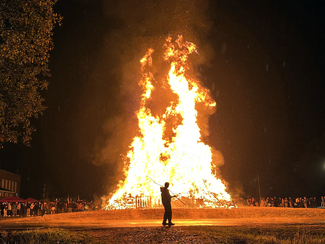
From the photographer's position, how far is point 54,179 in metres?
69.4

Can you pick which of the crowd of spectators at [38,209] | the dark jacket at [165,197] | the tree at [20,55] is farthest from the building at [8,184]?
the dark jacket at [165,197]

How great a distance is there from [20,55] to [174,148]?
14696mm

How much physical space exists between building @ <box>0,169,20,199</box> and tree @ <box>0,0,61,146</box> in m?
49.3

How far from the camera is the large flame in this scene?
26953 mm

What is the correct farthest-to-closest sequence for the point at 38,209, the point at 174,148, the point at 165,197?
the point at 38,209 → the point at 174,148 → the point at 165,197

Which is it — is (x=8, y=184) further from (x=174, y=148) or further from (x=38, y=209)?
(x=174, y=148)

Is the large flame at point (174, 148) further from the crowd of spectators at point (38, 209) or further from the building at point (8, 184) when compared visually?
the building at point (8, 184)

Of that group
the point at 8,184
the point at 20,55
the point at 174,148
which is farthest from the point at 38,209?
the point at 8,184

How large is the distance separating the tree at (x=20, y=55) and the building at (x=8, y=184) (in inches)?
1941

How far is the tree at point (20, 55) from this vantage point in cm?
A: 1603

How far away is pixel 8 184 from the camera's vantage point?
221ft

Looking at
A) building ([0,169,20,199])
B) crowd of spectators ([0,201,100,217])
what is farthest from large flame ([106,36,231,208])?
building ([0,169,20,199])

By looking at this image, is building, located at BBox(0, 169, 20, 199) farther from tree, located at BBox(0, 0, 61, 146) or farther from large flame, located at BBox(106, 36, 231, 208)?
tree, located at BBox(0, 0, 61, 146)

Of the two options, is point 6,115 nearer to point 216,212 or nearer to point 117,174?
point 216,212
